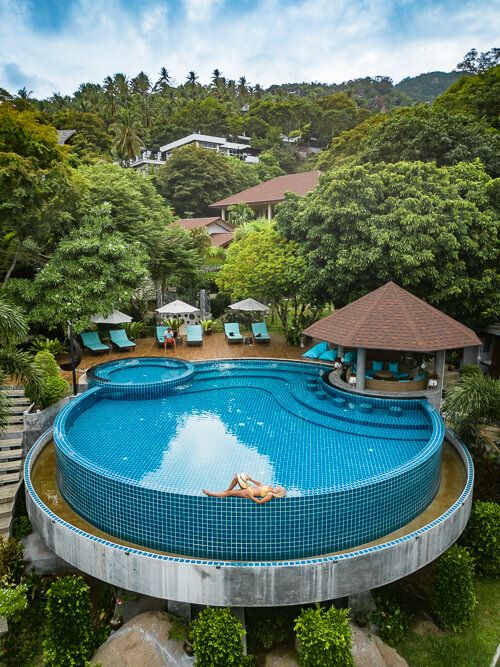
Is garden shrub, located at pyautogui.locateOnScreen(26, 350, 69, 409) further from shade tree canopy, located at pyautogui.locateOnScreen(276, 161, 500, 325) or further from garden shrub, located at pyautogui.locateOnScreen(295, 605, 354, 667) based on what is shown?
shade tree canopy, located at pyautogui.locateOnScreen(276, 161, 500, 325)

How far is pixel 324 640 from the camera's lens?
6.18m

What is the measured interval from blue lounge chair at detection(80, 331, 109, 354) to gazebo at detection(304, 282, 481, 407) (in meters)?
8.66

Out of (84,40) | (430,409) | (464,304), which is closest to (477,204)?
(464,304)

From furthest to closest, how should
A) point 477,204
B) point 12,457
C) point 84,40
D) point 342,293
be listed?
point 84,40 → point 342,293 → point 477,204 → point 12,457

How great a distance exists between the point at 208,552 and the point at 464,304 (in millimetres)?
11897

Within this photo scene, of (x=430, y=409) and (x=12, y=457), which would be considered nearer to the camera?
(x=12, y=457)

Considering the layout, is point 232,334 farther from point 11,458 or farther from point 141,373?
point 11,458

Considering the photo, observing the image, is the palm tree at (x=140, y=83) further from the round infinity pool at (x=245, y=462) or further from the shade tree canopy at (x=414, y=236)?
the round infinity pool at (x=245, y=462)

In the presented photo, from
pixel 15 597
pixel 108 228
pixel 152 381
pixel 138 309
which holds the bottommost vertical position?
pixel 15 597

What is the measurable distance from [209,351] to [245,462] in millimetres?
9675

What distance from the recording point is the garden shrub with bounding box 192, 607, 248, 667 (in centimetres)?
623

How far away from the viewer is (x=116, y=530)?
7.60 metres

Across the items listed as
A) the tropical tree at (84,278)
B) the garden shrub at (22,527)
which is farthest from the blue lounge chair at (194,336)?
the garden shrub at (22,527)

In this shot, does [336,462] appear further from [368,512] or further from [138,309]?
[138,309]
